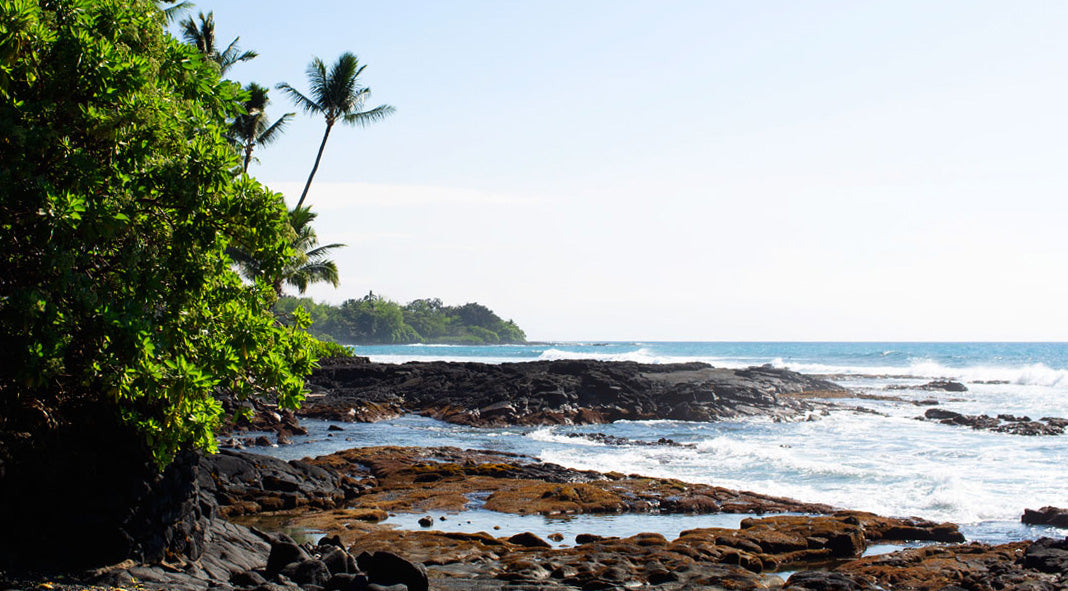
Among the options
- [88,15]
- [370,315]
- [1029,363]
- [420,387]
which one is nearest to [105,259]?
[88,15]

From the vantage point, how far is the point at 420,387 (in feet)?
138

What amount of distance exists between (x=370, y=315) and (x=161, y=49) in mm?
144257

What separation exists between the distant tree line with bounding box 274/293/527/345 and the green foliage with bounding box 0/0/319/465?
123m

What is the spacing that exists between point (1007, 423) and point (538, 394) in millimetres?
20711

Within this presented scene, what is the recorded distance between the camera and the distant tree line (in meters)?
148

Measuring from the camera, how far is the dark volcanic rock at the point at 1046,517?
14.8 meters

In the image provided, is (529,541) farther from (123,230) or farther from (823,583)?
(123,230)

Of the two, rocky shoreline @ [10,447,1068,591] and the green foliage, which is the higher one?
the green foliage

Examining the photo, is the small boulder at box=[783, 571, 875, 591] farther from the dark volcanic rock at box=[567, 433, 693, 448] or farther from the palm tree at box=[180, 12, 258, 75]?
the palm tree at box=[180, 12, 258, 75]

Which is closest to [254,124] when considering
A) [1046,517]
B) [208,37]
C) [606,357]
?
[208,37]

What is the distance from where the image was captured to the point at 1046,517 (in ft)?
49.1

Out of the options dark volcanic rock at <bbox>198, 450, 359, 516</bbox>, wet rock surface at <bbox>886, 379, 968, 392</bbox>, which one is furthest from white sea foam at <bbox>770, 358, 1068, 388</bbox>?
dark volcanic rock at <bbox>198, 450, 359, 516</bbox>

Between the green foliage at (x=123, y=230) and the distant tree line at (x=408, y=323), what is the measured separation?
123434 mm

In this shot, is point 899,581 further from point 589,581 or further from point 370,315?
point 370,315
